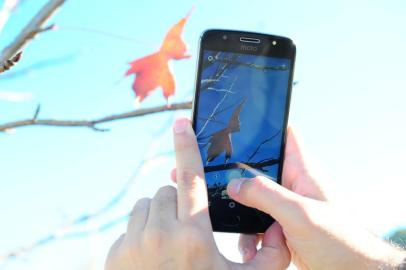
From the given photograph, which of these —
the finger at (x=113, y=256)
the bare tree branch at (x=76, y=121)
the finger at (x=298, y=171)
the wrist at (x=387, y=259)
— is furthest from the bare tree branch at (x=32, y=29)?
the wrist at (x=387, y=259)

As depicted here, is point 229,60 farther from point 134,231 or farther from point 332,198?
point 134,231

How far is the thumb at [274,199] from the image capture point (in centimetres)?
114

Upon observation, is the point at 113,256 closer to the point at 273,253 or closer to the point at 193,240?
the point at 193,240

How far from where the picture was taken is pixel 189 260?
3.52ft

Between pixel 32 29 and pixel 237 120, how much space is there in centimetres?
55

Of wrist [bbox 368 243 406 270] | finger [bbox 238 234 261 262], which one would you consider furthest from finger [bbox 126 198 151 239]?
wrist [bbox 368 243 406 270]

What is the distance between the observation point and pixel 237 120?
4.69 feet

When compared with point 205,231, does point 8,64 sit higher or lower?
higher

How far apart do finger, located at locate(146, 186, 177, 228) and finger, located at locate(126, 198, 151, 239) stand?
0.03 meters

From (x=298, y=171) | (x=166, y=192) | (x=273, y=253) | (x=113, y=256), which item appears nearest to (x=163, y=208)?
(x=166, y=192)

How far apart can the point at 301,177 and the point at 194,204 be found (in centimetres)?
37

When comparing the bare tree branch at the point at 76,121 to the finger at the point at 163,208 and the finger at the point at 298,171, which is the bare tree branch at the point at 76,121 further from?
the finger at the point at 298,171

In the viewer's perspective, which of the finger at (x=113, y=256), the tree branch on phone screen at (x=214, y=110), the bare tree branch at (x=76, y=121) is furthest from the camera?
the tree branch on phone screen at (x=214, y=110)

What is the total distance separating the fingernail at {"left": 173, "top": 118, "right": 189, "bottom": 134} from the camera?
1188mm
